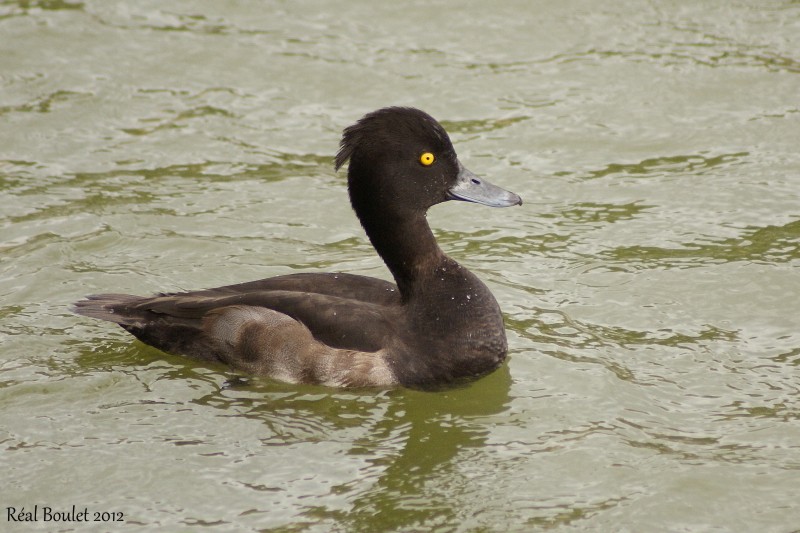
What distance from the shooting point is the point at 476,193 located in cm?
715

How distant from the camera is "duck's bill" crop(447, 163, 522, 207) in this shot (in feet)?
23.4

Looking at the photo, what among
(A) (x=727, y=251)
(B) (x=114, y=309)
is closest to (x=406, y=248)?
(B) (x=114, y=309)

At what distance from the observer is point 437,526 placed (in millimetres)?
5422

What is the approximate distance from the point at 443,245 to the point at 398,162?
172 cm

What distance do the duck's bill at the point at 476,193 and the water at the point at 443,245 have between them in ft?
2.63

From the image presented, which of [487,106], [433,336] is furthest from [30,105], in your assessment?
[433,336]

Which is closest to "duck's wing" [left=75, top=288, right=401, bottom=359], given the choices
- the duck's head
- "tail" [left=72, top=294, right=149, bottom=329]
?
"tail" [left=72, top=294, right=149, bottom=329]

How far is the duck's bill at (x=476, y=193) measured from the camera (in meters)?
7.12

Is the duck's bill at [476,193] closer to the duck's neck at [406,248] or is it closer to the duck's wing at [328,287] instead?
the duck's neck at [406,248]

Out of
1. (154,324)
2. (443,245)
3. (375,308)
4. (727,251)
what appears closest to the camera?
(375,308)

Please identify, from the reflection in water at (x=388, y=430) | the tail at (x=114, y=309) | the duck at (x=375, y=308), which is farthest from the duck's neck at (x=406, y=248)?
the tail at (x=114, y=309)

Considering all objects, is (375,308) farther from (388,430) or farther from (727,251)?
(727,251)

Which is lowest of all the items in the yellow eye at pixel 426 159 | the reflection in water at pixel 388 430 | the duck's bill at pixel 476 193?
the reflection in water at pixel 388 430

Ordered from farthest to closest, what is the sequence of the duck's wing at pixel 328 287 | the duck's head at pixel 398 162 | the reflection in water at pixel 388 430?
the duck's wing at pixel 328 287 → the duck's head at pixel 398 162 → the reflection in water at pixel 388 430
